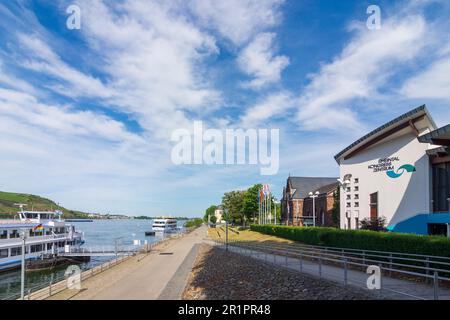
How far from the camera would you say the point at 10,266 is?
138ft

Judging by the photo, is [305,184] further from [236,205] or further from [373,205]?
[373,205]

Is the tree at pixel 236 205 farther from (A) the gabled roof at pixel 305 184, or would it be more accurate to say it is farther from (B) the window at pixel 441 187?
(B) the window at pixel 441 187

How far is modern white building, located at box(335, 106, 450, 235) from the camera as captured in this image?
107ft

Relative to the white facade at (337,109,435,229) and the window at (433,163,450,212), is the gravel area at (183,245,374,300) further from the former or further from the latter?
the window at (433,163,450,212)

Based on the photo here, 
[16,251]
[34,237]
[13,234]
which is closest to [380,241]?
[16,251]

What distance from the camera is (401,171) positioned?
36656 mm

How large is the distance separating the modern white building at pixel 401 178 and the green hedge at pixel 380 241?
7859 mm

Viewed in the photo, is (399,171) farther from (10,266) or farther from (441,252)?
(10,266)

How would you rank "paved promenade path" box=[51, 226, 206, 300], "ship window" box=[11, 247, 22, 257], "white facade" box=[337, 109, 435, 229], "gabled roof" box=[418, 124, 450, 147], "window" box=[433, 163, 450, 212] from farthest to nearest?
"ship window" box=[11, 247, 22, 257] < "white facade" box=[337, 109, 435, 229] < "window" box=[433, 163, 450, 212] < "gabled roof" box=[418, 124, 450, 147] < "paved promenade path" box=[51, 226, 206, 300]

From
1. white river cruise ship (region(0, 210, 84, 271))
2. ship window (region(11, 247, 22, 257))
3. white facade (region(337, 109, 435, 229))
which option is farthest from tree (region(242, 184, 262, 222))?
ship window (region(11, 247, 22, 257))

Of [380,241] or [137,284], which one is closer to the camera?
[380,241]

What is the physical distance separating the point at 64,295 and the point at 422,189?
97.4 feet

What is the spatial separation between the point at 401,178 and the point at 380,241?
1743cm
